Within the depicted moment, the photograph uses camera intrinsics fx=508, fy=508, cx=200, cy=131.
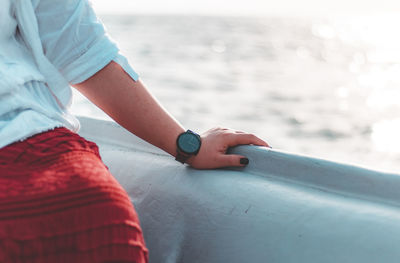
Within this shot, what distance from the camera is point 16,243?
57cm

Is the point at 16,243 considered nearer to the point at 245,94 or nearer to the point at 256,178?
the point at 256,178

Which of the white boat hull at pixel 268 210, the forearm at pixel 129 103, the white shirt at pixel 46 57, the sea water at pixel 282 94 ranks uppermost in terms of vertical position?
the white shirt at pixel 46 57

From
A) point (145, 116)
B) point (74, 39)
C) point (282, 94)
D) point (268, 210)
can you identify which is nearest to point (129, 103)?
point (145, 116)

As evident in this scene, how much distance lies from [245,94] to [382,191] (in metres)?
7.81

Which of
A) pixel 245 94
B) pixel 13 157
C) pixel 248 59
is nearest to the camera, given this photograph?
pixel 13 157

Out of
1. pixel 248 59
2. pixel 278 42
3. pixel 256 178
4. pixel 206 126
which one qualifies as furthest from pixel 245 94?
pixel 278 42

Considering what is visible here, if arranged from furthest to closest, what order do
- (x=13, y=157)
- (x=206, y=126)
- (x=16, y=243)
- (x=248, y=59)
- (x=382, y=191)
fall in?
(x=248, y=59) < (x=206, y=126) < (x=382, y=191) < (x=13, y=157) < (x=16, y=243)

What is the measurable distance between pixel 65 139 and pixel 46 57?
23 cm

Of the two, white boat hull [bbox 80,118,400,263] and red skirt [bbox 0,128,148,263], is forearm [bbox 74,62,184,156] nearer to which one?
white boat hull [bbox 80,118,400,263]

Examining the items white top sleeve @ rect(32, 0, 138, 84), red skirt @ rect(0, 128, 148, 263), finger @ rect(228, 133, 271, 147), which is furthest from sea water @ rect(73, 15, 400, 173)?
red skirt @ rect(0, 128, 148, 263)

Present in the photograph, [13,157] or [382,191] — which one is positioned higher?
[13,157]

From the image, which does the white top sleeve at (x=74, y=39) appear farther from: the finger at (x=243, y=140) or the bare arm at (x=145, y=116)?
the finger at (x=243, y=140)

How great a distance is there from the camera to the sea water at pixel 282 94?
6.34 m

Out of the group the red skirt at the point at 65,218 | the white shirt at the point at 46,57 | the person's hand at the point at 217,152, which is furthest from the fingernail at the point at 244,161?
the red skirt at the point at 65,218
